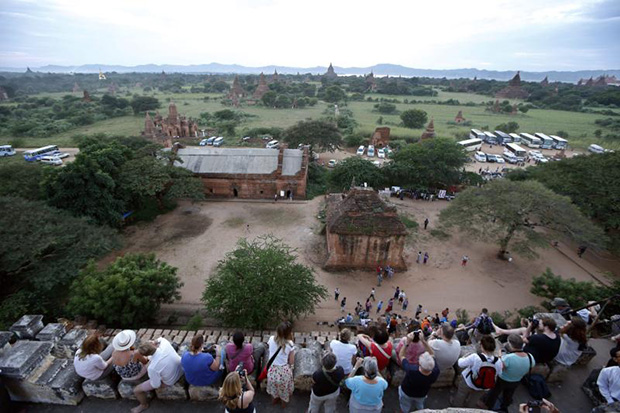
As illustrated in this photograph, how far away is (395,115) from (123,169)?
2901 inches

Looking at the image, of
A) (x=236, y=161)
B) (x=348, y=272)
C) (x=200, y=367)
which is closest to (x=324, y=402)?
(x=200, y=367)

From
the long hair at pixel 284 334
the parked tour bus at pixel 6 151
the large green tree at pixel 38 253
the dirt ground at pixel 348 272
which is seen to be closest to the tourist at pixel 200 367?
the long hair at pixel 284 334

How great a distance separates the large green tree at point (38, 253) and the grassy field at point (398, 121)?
4209 cm

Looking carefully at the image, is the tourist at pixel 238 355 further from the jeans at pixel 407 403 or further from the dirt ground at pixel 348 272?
the dirt ground at pixel 348 272

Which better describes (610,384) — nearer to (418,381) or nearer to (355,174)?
(418,381)

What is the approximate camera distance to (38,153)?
42.0m

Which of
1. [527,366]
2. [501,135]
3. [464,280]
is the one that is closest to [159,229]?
[464,280]

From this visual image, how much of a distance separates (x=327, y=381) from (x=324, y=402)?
0.60m

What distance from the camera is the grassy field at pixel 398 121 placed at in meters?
56.8

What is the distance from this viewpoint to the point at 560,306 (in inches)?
333

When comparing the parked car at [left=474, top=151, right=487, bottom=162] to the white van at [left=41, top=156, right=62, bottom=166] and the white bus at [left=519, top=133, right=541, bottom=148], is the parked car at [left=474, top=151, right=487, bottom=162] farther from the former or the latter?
the white van at [left=41, top=156, right=62, bottom=166]

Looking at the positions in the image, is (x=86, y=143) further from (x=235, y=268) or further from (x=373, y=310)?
(x=373, y=310)

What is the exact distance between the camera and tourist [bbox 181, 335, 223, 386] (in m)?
5.41

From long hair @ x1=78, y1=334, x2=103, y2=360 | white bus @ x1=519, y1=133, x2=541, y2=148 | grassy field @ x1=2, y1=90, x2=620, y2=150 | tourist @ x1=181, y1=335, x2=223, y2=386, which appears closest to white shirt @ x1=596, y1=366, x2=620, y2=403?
tourist @ x1=181, y1=335, x2=223, y2=386
